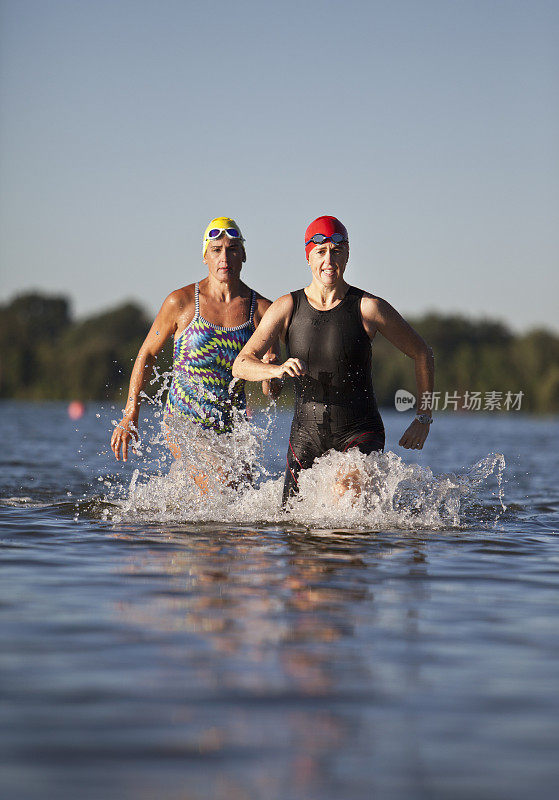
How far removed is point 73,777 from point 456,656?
1.68m

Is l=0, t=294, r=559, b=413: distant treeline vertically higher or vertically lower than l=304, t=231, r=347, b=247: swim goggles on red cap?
higher

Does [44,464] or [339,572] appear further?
[44,464]

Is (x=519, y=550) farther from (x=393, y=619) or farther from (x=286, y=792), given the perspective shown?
(x=286, y=792)

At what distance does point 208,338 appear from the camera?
8070 millimetres

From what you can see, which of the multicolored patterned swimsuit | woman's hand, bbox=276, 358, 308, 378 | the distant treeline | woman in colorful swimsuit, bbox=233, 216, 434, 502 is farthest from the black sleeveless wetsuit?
the distant treeline

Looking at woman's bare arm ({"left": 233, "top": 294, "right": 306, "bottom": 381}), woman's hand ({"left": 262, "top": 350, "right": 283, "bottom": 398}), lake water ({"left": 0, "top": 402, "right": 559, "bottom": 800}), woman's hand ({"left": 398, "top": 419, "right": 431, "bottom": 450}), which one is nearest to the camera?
lake water ({"left": 0, "top": 402, "right": 559, "bottom": 800})

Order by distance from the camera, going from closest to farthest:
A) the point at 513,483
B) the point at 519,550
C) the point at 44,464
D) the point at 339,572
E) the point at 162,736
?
the point at 162,736 → the point at 339,572 → the point at 519,550 → the point at 513,483 → the point at 44,464

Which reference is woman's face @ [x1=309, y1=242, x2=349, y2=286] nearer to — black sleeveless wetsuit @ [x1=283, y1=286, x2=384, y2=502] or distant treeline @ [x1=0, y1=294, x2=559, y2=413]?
black sleeveless wetsuit @ [x1=283, y1=286, x2=384, y2=502]

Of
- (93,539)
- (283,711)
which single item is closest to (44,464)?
(93,539)

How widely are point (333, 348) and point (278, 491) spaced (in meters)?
1.83

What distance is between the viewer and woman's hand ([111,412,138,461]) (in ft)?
26.3

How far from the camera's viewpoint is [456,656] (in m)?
3.93

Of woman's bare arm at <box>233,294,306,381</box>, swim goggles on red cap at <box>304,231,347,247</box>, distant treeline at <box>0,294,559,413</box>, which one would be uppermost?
distant treeline at <box>0,294,559,413</box>

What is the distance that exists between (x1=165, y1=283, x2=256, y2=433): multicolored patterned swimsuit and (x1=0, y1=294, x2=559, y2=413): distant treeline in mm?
31627
